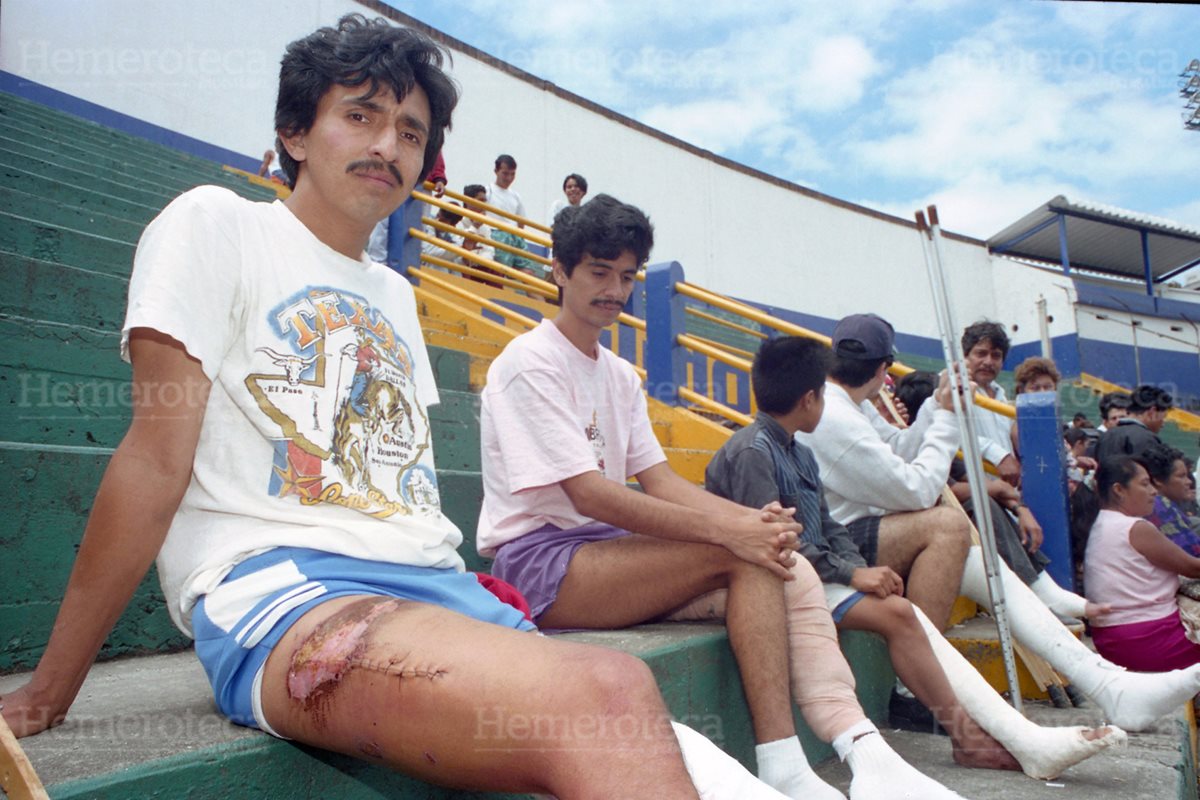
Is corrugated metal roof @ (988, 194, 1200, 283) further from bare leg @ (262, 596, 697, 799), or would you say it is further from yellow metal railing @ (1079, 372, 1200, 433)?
bare leg @ (262, 596, 697, 799)

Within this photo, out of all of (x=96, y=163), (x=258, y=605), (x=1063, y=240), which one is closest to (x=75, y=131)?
(x=96, y=163)

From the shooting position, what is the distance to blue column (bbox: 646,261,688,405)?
4.24 m

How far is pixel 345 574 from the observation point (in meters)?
1.18

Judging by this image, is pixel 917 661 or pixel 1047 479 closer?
pixel 917 661

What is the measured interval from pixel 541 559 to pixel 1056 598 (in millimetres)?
2053

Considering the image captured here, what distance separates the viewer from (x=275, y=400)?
4.12 feet

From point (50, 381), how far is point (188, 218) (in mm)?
1009

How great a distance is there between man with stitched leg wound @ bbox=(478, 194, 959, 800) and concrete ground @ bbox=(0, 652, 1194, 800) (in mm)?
351

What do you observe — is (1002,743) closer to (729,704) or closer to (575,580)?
(729,704)

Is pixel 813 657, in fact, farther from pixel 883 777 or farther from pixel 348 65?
pixel 348 65

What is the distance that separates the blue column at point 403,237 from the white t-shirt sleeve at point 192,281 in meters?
4.16

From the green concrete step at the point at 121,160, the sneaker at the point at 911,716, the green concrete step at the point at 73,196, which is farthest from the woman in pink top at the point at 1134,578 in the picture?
the green concrete step at the point at 121,160

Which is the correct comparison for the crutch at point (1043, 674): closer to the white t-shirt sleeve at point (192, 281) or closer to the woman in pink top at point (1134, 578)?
the woman in pink top at point (1134, 578)

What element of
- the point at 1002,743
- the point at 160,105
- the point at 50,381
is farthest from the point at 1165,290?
the point at 50,381
